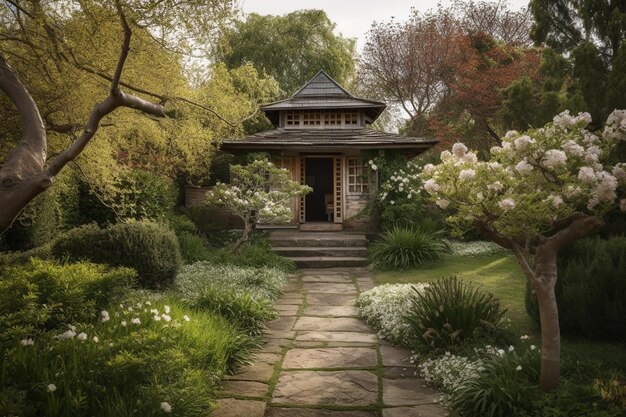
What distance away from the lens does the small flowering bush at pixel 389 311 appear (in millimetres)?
6216

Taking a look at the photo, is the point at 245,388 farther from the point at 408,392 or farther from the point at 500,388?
the point at 500,388

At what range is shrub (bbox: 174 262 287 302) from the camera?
8.37m

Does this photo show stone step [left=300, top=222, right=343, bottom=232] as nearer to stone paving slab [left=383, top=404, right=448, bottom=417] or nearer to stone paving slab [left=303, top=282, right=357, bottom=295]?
stone paving slab [left=303, top=282, right=357, bottom=295]

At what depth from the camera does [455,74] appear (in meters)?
23.0

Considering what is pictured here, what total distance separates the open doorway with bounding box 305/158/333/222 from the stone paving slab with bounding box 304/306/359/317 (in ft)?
43.3

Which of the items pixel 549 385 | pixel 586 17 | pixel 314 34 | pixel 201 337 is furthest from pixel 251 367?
pixel 314 34

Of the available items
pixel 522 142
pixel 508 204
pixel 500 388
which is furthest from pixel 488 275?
pixel 508 204

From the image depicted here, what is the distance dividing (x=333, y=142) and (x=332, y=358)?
10.3 metres

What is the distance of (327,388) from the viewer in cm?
483

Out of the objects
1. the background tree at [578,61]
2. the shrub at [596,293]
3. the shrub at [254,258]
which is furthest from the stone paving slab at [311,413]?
the shrub at [254,258]

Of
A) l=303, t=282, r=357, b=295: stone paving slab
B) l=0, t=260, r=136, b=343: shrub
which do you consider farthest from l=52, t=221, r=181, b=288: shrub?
l=303, t=282, r=357, b=295: stone paving slab

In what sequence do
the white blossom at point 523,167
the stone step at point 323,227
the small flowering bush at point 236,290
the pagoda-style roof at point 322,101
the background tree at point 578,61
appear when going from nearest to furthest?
the white blossom at point 523,167 < the small flowering bush at point 236,290 < the background tree at point 578,61 < the stone step at point 323,227 < the pagoda-style roof at point 322,101

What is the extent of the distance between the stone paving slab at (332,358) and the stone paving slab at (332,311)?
5.55 ft

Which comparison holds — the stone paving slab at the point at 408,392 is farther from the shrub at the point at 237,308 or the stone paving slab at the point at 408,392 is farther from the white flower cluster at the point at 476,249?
the white flower cluster at the point at 476,249
